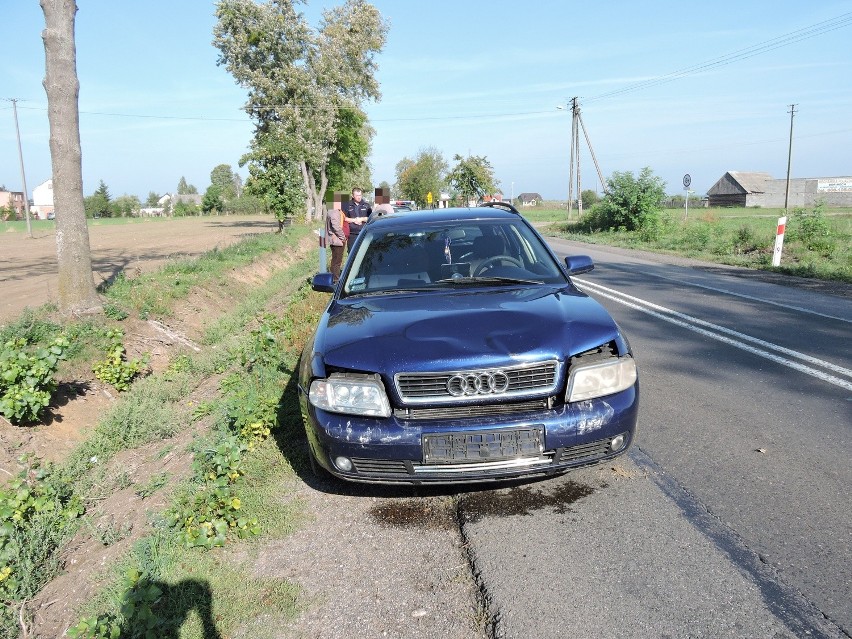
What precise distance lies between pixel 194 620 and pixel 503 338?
190 cm

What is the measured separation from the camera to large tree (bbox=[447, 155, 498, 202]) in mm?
47688

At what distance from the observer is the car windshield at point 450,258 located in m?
4.54

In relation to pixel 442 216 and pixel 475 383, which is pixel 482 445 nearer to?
pixel 475 383

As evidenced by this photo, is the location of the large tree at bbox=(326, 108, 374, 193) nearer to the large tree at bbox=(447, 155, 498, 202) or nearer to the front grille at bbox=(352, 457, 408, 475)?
the large tree at bbox=(447, 155, 498, 202)


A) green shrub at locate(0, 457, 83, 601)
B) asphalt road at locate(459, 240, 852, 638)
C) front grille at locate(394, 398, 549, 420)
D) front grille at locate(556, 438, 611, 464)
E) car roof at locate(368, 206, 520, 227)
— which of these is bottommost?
green shrub at locate(0, 457, 83, 601)

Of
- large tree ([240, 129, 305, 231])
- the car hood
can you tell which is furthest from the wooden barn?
the car hood

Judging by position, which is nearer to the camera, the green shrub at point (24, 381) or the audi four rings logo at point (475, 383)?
the audi four rings logo at point (475, 383)

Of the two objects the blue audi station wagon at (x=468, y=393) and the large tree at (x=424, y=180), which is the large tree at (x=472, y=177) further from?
the blue audi station wagon at (x=468, y=393)

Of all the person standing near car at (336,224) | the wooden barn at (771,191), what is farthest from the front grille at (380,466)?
the wooden barn at (771,191)

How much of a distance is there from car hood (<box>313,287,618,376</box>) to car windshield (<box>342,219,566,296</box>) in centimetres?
37

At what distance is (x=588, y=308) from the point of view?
390 centimetres

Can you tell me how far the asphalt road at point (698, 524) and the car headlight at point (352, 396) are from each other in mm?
787

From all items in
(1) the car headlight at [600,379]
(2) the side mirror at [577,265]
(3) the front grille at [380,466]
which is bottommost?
(3) the front grille at [380,466]

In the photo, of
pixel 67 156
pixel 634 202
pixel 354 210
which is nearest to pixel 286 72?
pixel 634 202
